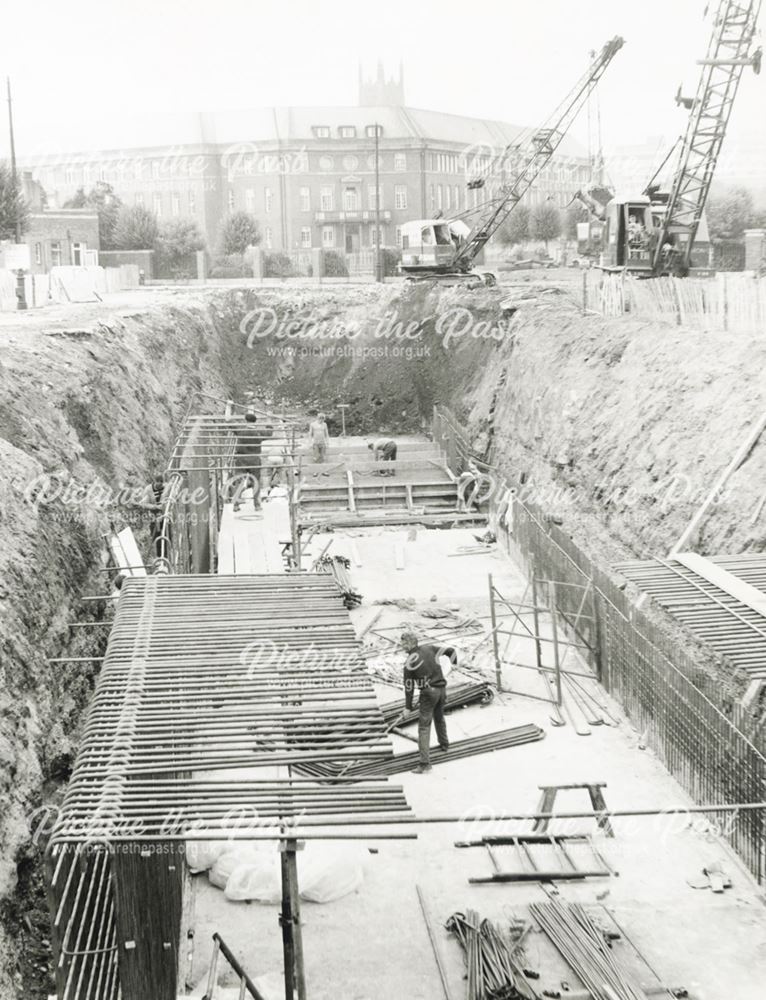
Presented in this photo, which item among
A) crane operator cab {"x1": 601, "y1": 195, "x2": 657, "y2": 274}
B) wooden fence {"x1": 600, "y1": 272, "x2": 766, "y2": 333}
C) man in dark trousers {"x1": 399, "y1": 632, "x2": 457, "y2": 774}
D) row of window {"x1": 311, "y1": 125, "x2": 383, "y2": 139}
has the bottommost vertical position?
man in dark trousers {"x1": 399, "y1": 632, "x2": 457, "y2": 774}

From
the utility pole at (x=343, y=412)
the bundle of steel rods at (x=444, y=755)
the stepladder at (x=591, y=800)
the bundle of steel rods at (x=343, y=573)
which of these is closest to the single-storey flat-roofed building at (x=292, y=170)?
the utility pole at (x=343, y=412)

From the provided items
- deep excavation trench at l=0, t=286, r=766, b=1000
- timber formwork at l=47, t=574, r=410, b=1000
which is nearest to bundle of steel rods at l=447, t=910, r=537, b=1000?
timber formwork at l=47, t=574, r=410, b=1000

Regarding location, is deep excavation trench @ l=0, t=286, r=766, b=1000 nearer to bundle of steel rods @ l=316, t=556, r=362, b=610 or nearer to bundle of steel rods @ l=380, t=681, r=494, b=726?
bundle of steel rods @ l=316, t=556, r=362, b=610

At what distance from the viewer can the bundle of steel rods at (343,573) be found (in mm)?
18188

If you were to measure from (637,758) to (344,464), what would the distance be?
17.8m

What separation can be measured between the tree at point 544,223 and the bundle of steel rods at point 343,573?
1995 inches

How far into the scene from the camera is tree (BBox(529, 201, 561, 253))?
66625mm

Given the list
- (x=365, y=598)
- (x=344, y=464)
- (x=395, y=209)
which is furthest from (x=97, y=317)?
(x=395, y=209)

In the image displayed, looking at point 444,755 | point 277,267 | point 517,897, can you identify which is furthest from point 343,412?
point 517,897

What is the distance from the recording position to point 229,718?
292 inches

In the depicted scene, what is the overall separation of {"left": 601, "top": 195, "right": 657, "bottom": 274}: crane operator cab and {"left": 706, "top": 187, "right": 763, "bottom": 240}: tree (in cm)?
3052

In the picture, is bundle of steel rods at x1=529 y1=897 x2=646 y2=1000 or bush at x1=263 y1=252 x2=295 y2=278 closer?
bundle of steel rods at x1=529 y1=897 x2=646 y2=1000

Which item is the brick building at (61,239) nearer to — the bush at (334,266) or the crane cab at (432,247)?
the bush at (334,266)

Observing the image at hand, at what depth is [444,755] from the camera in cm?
1267
